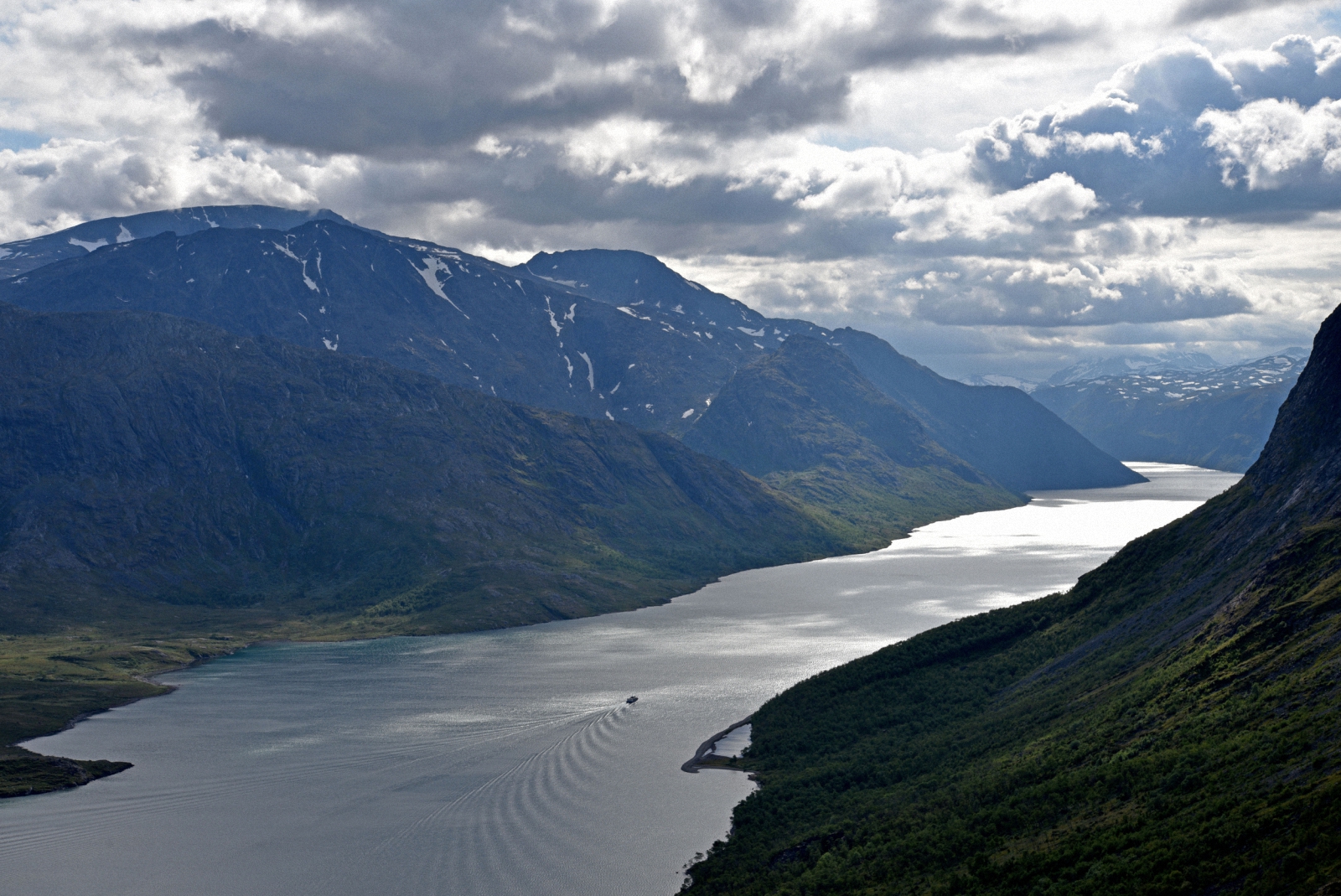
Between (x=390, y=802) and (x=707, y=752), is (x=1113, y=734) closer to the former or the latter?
(x=707, y=752)

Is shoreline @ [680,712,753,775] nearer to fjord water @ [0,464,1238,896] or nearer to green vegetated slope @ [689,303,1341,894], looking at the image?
fjord water @ [0,464,1238,896]

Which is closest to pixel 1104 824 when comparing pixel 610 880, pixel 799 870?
pixel 799 870

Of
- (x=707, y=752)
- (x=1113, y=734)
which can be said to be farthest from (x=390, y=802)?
(x=1113, y=734)

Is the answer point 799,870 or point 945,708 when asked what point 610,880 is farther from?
point 945,708

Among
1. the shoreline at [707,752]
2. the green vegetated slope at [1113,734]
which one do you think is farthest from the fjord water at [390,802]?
the green vegetated slope at [1113,734]

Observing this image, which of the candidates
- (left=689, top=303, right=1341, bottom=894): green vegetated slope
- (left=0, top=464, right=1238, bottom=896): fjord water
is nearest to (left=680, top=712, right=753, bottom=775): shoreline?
(left=0, top=464, right=1238, bottom=896): fjord water

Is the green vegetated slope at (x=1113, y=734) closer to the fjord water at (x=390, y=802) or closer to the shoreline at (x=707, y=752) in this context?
the shoreline at (x=707, y=752)
